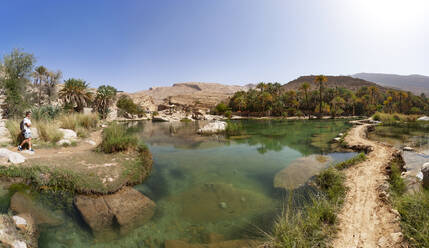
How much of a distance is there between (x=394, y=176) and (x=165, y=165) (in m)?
8.41

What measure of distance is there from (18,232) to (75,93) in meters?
36.5

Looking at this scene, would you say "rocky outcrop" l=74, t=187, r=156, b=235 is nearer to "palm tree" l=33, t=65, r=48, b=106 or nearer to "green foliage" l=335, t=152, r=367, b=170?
"green foliage" l=335, t=152, r=367, b=170

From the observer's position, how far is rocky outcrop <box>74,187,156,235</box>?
11.9ft

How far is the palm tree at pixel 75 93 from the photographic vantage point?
102ft

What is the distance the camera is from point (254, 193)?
541 centimetres

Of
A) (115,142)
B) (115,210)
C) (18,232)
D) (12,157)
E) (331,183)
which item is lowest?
(331,183)

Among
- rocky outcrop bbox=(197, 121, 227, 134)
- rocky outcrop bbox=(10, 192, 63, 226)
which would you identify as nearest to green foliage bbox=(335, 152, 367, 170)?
rocky outcrop bbox=(10, 192, 63, 226)

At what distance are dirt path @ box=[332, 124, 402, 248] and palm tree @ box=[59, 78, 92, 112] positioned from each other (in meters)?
38.6

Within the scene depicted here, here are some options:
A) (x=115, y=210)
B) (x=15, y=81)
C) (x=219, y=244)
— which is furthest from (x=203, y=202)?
(x=15, y=81)

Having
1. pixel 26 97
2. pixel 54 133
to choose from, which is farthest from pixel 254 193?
pixel 26 97

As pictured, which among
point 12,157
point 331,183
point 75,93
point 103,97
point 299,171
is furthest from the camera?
point 103,97

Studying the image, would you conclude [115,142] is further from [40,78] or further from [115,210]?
[40,78]

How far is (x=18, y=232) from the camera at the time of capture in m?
2.95

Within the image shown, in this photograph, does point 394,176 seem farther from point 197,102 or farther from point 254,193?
point 197,102
